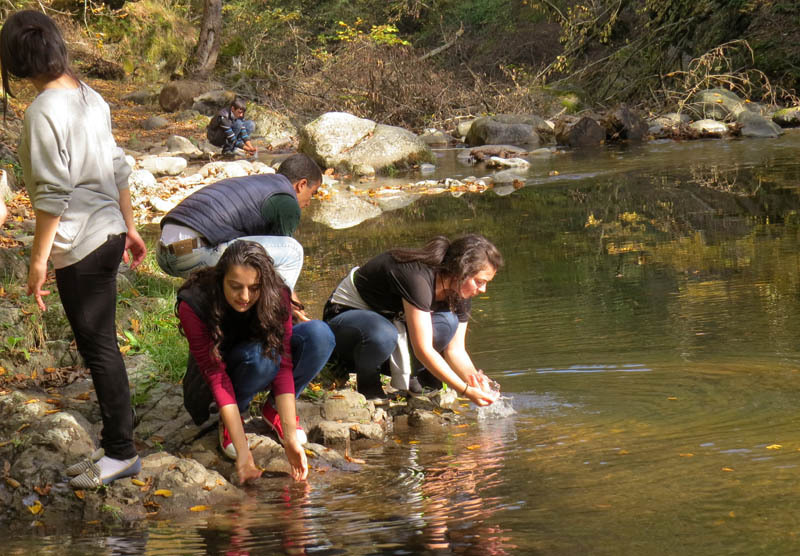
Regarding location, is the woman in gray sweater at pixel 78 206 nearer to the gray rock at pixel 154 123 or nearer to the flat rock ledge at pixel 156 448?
the flat rock ledge at pixel 156 448

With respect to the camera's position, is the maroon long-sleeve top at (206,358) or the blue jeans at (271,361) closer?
the maroon long-sleeve top at (206,358)

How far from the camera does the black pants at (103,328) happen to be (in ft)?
11.6

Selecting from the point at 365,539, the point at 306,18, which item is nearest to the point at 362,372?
the point at 365,539

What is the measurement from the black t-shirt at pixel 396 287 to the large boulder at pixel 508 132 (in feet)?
48.9

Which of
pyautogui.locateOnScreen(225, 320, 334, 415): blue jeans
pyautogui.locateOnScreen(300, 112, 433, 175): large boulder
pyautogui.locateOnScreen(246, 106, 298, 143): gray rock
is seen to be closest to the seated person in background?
pyautogui.locateOnScreen(300, 112, 433, 175): large boulder

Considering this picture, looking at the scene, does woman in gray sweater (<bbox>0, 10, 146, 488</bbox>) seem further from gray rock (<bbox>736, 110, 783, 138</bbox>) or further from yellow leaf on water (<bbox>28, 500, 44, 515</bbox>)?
gray rock (<bbox>736, 110, 783, 138</bbox>)

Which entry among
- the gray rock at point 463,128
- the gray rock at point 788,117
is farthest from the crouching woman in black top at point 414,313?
the gray rock at point 463,128

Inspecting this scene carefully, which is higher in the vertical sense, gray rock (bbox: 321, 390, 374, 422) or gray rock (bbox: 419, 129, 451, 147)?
gray rock (bbox: 419, 129, 451, 147)

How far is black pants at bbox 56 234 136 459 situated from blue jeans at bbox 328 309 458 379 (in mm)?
1330

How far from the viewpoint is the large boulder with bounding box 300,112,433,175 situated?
16.8 m

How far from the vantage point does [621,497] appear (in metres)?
3.41

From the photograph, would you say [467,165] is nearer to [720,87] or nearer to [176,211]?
[720,87]

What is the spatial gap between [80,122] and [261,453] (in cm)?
153

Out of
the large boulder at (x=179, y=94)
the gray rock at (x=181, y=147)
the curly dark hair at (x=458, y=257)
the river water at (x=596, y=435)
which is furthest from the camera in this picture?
the large boulder at (x=179, y=94)
